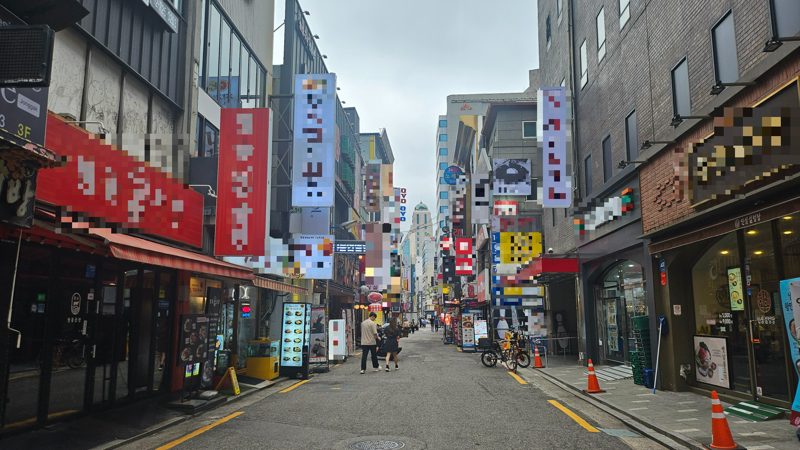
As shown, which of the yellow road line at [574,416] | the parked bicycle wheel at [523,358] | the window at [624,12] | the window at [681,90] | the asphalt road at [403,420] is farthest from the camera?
the parked bicycle wheel at [523,358]

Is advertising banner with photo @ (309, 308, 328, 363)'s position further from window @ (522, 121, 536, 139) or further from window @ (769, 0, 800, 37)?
window @ (522, 121, 536, 139)

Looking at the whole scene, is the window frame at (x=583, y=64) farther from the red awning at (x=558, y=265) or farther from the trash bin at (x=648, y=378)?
the trash bin at (x=648, y=378)

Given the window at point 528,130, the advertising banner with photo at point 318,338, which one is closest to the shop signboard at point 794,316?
the advertising banner with photo at point 318,338

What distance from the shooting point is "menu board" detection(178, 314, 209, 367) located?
10.5 m

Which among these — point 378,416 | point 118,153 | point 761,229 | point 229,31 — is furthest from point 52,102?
point 761,229

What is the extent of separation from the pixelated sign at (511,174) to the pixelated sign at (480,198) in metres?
5.41

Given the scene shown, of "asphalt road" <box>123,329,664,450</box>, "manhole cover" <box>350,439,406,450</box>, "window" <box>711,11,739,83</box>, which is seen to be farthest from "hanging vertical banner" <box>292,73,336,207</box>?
"manhole cover" <box>350,439,406,450</box>

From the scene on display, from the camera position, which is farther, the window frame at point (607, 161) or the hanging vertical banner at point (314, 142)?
the hanging vertical banner at point (314, 142)

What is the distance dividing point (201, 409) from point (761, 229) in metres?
11.3

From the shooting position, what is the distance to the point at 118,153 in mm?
10867

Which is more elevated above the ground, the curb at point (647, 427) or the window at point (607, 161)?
the window at point (607, 161)

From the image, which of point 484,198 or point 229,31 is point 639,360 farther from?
point 484,198

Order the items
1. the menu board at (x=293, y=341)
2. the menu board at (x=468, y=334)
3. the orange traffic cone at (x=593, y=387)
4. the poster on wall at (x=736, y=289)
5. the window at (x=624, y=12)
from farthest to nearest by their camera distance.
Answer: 1. the menu board at (x=468, y=334)
2. the window at (x=624, y=12)
3. the menu board at (x=293, y=341)
4. the orange traffic cone at (x=593, y=387)
5. the poster on wall at (x=736, y=289)

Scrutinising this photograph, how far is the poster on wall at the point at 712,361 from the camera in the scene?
11.7 m
